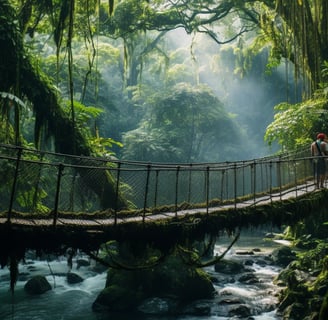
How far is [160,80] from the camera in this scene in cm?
4356

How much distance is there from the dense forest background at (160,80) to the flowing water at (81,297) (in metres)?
4.44

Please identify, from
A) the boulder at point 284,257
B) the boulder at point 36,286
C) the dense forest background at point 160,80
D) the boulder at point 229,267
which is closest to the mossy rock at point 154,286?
the boulder at point 36,286

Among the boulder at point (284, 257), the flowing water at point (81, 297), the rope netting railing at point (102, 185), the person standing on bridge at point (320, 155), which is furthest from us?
the boulder at point (284, 257)

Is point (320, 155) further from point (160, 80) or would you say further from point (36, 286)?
point (160, 80)

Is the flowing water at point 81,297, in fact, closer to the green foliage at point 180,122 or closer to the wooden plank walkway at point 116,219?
the wooden plank walkway at point 116,219

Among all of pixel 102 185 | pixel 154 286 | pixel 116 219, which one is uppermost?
pixel 102 185

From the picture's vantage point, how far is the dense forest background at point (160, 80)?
32.2 ft

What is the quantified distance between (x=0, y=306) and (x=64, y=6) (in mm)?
9602

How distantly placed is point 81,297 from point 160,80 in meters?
31.7

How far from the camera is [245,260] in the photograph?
63.4 feet

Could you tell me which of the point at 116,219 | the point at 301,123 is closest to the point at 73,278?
the point at 301,123

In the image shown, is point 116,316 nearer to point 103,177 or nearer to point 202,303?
point 202,303

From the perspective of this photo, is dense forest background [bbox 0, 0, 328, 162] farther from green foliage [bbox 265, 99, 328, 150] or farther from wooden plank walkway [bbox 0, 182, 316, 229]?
wooden plank walkway [bbox 0, 182, 316, 229]

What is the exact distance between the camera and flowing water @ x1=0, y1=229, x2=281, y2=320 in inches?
492
